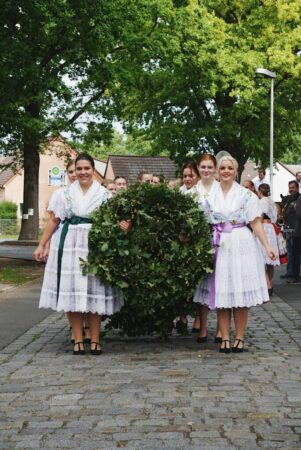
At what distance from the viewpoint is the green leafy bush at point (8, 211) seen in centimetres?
7443

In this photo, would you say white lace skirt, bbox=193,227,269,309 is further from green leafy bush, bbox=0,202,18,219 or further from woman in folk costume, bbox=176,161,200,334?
green leafy bush, bbox=0,202,18,219

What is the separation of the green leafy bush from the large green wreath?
67.1 m

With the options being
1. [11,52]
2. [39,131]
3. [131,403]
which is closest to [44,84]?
[11,52]

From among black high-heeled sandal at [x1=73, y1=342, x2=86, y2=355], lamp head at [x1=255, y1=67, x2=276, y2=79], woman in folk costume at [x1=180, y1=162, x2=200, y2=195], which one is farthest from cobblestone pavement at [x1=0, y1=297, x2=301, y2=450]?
lamp head at [x1=255, y1=67, x2=276, y2=79]

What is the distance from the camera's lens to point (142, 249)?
8180mm

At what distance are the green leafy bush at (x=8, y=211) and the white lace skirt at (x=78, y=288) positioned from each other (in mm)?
67047

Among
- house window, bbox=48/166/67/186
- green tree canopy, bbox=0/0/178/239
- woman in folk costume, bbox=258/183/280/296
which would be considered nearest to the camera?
woman in folk costume, bbox=258/183/280/296

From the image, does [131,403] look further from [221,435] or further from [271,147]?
[271,147]

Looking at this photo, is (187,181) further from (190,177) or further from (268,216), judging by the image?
(268,216)

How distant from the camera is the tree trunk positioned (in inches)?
1357

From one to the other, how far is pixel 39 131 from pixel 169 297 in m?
22.5

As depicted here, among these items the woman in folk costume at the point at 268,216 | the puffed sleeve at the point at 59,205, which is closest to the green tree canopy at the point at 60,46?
the woman in folk costume at the point at 268,216

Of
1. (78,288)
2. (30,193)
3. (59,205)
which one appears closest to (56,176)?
(30,193)

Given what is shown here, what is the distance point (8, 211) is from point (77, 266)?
6829 centimetres
